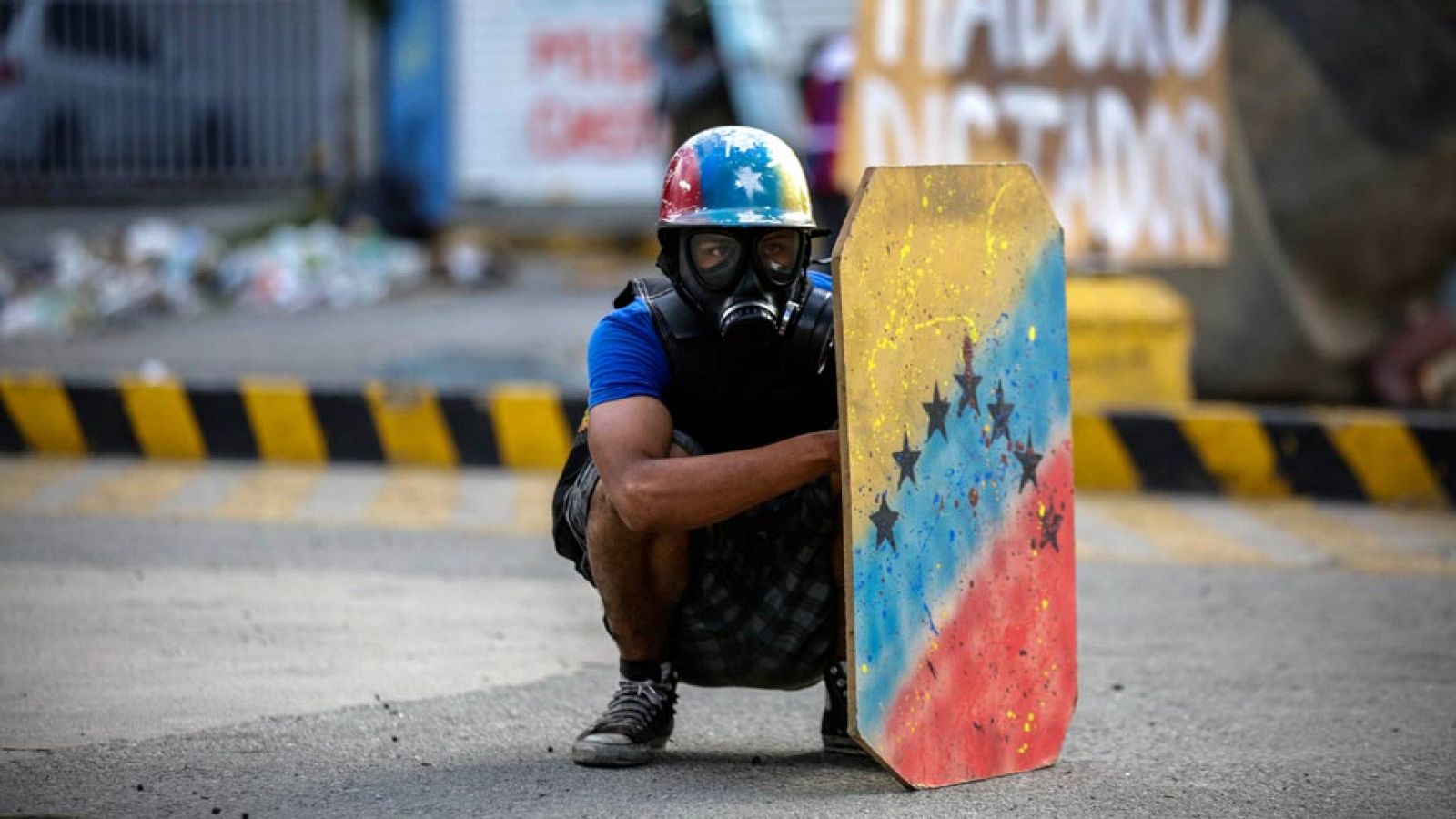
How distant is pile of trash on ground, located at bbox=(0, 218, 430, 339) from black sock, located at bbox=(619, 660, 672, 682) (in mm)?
8680

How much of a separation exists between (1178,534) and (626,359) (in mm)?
3549

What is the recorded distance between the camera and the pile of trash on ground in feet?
39.2

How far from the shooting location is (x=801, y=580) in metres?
3.59

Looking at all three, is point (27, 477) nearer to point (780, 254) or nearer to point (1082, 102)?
point (1082, 102)

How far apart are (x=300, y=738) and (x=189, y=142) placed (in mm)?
12134

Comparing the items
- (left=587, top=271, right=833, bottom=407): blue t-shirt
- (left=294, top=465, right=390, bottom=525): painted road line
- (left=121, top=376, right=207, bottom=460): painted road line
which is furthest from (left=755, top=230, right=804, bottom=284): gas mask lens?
(left=121, top=376, right=207, bottom=460): painted road line

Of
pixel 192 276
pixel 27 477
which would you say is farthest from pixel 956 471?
pixel 192 276

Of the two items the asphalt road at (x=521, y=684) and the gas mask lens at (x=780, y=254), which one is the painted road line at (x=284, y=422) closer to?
the asphalt road at (x=521, y=684)

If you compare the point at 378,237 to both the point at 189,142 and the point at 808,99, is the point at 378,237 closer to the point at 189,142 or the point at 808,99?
the point at 189,142

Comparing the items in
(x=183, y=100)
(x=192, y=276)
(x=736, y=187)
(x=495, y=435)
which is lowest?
(x=495, y=435)

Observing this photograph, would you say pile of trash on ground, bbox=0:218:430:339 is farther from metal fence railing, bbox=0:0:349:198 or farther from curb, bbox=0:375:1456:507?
curb, bbox=0:375:1456:507

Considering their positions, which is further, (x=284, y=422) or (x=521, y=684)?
(x=284, y=422)

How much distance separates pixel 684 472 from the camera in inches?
131

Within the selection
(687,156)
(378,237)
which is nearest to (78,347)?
(378,237)
